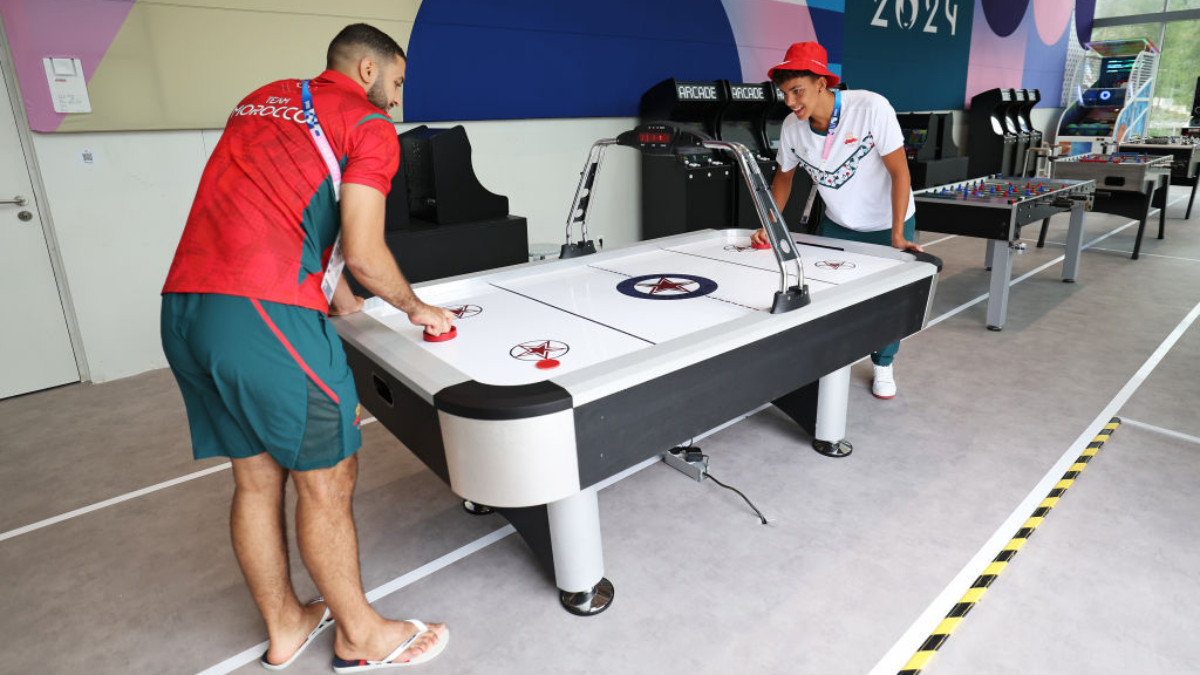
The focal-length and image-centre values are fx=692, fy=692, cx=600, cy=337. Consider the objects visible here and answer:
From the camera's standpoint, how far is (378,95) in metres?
1.61

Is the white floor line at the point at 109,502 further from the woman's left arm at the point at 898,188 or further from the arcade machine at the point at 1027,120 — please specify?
the arcade machine at the point at 1027,120

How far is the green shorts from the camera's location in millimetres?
1354

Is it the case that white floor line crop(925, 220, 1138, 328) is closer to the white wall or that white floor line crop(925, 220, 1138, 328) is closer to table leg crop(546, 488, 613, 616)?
table leg crop(546, 488, 613, 616)

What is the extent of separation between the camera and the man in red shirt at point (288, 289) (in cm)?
136

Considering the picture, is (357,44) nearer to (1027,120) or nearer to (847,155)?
(847,155)

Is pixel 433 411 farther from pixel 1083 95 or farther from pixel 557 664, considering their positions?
pixel 1083 95

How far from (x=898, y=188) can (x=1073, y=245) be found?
291 centimetres

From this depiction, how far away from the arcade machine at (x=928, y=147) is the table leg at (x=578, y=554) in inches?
258

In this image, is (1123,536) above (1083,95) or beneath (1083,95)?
beneath

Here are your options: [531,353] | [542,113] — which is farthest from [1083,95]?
[531,353]

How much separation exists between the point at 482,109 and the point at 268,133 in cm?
348

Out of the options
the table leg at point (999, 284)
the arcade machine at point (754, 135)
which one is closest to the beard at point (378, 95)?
the table leg at point (999, 284)

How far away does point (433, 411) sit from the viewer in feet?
4.70

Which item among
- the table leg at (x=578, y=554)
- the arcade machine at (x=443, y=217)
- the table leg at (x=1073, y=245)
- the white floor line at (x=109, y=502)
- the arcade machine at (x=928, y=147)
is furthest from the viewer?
the arcade machine at (x=928, y=147)
